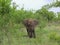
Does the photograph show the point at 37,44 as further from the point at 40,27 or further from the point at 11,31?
the point at 40,27

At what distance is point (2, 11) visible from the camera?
9.45 metres

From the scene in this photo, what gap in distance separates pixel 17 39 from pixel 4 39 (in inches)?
34.1

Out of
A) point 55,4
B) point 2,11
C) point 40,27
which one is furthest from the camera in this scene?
point 40,27

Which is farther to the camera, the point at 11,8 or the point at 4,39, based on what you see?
the point at 11,8

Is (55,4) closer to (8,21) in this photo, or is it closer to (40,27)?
(8,21)

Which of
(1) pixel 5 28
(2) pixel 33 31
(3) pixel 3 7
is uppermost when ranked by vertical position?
(3) pixel 3 7

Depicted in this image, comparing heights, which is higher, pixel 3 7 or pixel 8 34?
pixel 3 7

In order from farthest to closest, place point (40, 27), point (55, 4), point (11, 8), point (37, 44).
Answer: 1. point (40, 27)
2. point (11, 8)
3. point (37, 44)
4. point (55, 4)

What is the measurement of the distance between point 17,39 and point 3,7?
135 cm

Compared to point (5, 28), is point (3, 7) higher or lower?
higher

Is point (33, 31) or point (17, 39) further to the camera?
point (33, 31)

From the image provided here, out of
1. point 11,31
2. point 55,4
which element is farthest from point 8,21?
point 55,4

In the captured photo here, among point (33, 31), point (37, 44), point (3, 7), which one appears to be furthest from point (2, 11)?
point (33, 31)

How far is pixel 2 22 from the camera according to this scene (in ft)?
29.3
